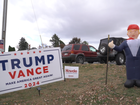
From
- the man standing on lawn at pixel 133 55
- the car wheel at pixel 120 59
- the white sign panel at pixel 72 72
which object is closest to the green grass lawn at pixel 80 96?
the man standing on lawn at pixel 133 55

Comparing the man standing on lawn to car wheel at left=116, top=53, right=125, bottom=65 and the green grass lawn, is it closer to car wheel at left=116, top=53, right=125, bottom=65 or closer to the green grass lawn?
the green grass lawn

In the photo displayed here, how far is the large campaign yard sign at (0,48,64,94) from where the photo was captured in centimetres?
423

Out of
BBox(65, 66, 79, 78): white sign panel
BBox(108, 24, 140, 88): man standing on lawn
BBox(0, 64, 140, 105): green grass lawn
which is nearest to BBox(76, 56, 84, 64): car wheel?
BBox(65, 66, 79, 78): white sign panel

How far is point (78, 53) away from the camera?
10.3m

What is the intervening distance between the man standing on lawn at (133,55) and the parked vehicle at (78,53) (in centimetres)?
598

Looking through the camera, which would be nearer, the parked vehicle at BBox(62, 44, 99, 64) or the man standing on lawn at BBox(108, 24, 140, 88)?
the man standing on lawn at BBox(108, 24, 140, 88)

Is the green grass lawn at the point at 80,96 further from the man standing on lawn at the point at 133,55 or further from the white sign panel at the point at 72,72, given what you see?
the white sign panel at the point at 72,72

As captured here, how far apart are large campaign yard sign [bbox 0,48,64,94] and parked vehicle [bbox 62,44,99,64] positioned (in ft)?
15.8

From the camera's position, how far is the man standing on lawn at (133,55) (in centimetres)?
409

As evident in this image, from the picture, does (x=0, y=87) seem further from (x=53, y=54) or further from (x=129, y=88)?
(x=129, y=88)

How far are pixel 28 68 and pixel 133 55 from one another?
358cm

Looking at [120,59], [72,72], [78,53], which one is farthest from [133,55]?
[78,53]

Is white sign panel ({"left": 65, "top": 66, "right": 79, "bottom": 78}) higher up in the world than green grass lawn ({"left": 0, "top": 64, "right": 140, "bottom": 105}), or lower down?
higher up

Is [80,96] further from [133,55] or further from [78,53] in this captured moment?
[78,53]
